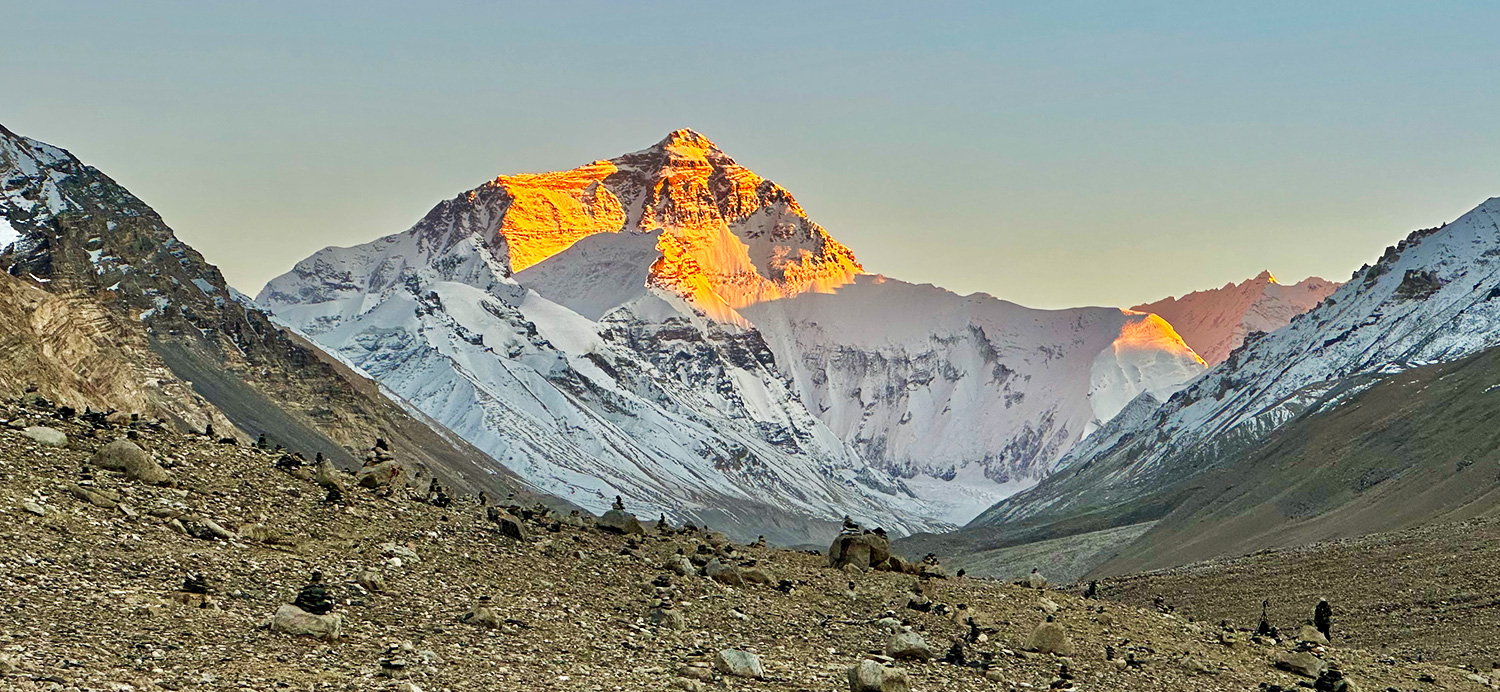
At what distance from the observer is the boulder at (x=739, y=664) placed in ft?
79.1

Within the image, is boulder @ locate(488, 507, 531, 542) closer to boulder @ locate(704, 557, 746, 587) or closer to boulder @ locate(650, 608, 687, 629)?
A: boulder @ locate(704, 557, 746, 587)

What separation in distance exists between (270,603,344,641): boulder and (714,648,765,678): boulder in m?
5.57

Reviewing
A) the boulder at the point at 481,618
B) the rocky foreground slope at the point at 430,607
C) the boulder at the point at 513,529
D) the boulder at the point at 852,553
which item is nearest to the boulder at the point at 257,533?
the rocky foreground slope at the point at 430,607

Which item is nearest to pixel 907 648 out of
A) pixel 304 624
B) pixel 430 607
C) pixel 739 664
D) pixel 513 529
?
pixel 739 664

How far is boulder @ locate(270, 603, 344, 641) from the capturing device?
21781 millimetres

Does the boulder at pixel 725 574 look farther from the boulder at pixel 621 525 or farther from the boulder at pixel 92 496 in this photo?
the boulder at pixel 92 496

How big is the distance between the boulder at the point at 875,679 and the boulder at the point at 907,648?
3243 mm

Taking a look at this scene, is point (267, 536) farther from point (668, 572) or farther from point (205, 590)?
point (668, 572)

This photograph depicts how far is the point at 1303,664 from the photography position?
3266 cm

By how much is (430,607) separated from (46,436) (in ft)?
25.3

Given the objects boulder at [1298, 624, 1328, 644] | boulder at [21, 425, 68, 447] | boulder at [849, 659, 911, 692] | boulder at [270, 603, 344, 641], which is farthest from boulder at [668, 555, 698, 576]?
boulder at [1298, 624, 1328, 644]

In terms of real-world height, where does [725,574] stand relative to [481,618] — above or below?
above

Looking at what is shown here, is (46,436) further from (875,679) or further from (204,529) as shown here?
(875,679)

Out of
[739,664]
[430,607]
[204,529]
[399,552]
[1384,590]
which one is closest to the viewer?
[739,664]
